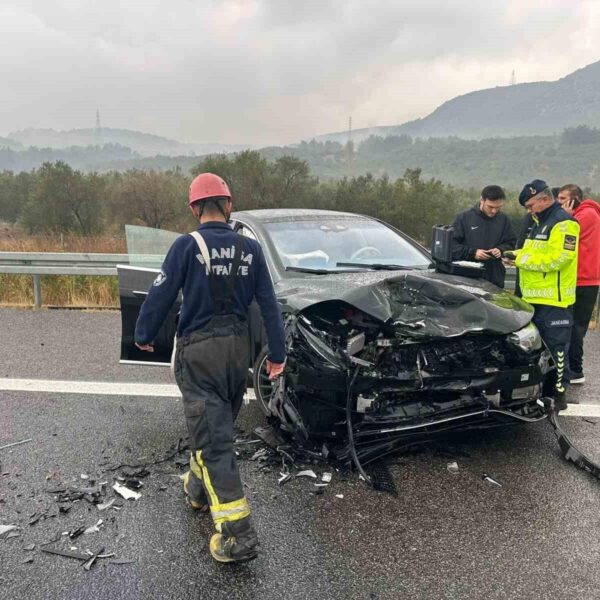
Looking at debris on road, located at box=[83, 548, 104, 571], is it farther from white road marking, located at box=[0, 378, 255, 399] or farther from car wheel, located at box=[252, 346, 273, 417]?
white road marking, located at box=[0, 378, 255, 399]

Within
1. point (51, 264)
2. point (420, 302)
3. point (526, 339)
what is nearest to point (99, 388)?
point (420, 302)

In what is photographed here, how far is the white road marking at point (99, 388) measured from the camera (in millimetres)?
4500

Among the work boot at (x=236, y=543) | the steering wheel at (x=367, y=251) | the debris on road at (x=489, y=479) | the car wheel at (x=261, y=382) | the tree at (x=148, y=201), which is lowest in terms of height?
the debris on road at (x=489, y=479)

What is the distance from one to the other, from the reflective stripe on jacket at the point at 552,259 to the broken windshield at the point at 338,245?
0.84m

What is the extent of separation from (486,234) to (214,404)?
3568 mm

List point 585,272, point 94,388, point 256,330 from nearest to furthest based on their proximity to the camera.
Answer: point 256,330, point 94,388, point 585,272

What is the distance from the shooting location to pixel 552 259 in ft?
13.2

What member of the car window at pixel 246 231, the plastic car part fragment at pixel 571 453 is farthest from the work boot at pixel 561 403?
the car window at pixel 246 231

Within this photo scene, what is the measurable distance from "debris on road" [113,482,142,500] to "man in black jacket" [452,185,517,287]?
139 inches

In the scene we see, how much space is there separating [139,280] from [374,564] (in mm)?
2744

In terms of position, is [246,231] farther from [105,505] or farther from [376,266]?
[105,505]

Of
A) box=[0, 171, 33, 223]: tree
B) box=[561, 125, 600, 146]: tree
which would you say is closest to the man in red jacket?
box=[0, 171, 33, 223]: tree

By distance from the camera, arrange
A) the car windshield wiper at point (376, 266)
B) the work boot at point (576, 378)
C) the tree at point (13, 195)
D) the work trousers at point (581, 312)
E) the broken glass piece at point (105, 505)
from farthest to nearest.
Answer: the tree at point (13, 195)
the work boot at point (576, 378)
the work trousers at point (581, 312)
the car windshield wiper at point (376, 266)
the broken glass piece at point (105, 505)

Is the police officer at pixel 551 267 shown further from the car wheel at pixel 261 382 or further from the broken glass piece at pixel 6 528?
the broken glass piece at pixel 6 528
